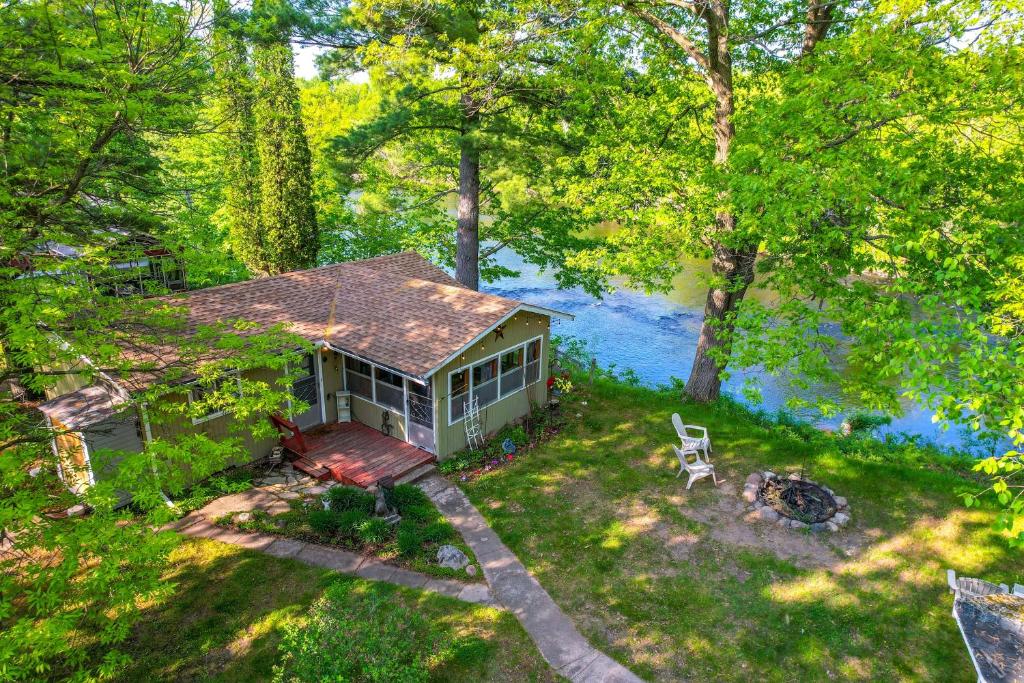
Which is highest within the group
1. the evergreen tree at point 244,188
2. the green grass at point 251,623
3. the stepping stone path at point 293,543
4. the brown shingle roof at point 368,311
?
the evergreen tree at point 244,188

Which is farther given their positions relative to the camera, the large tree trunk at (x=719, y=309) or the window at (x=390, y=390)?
the window at (x=390, y=390)

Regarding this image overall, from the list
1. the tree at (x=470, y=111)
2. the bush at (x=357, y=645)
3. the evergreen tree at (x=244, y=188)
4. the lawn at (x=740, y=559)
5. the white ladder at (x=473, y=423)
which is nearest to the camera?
the bush at (x=357, y=645)

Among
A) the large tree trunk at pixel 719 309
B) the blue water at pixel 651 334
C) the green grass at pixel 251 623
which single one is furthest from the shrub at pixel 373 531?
the blue water at pixel 651 334

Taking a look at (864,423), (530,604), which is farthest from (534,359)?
(864,423)

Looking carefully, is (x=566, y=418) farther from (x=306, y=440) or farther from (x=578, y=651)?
(x=578, y=651)

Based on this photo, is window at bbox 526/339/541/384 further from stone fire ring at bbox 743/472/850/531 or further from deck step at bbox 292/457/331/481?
stone fire ring at bbox 743/472/850/531

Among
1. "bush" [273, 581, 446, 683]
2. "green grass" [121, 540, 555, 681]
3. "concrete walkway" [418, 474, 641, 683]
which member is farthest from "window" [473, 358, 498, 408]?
"bush" [273, 581, 446, 683]

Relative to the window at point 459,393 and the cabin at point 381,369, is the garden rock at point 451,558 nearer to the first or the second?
the cabin at point 381,369
